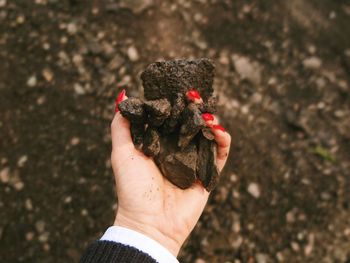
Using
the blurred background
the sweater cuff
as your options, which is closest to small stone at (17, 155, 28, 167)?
the blurred background

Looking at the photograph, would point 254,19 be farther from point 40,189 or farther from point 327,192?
point 40,189

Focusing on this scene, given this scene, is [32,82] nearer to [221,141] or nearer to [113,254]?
[221,141]

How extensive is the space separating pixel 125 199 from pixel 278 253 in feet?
5.83

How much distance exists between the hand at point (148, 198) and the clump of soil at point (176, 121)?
0.08 m

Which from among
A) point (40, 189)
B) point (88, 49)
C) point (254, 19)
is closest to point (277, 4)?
point (254, 19)

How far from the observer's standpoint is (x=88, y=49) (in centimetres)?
442

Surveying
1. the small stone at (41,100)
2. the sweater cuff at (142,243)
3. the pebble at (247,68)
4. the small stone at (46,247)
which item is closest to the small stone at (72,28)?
the small stone at (41,100)

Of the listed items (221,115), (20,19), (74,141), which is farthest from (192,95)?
(20,19)

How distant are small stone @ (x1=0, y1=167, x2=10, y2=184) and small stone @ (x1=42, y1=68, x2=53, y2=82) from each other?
1019mm

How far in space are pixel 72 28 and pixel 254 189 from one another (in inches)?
104

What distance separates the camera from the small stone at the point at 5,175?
3.83 m

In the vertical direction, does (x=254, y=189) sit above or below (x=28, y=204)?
above

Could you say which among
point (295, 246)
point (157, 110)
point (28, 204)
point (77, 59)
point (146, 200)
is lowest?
point (28, 204)

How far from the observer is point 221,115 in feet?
13.7
